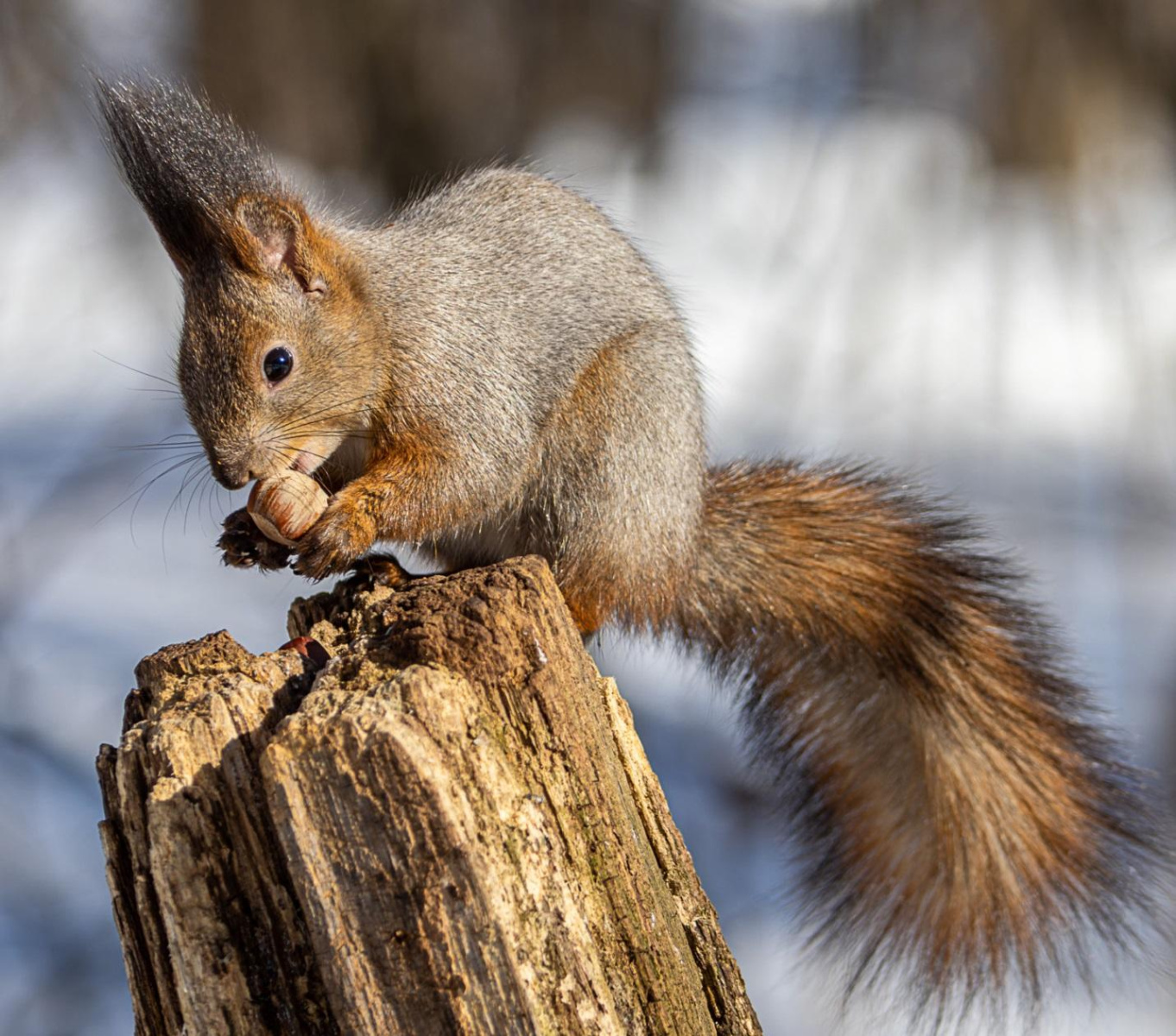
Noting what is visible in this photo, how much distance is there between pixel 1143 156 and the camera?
164 inches

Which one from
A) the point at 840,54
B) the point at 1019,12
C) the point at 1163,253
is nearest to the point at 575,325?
the point at 840,54

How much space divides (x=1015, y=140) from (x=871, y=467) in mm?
2268

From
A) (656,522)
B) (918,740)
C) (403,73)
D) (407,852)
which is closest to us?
(407,852)

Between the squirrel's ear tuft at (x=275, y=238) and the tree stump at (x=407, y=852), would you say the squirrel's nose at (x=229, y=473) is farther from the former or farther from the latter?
the tree stump at (x=407, y=852)

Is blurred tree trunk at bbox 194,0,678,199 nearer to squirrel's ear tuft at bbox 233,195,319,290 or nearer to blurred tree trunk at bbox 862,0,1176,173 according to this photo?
blurred tree trunk at bbox 862,0,1176,173

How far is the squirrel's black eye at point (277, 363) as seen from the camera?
5.56ft

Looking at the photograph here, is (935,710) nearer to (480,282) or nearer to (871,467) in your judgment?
(871,467)

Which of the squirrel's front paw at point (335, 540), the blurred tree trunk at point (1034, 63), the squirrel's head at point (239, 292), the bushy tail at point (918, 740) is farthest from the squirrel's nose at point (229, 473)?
the blurred tree trunk at point (1034, 63)

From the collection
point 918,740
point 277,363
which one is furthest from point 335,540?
point 918,740

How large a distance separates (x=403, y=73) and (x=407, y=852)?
2836mm

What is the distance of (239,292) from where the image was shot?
1698mm

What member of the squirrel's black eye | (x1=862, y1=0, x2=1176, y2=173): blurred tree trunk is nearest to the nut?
the squirrel's black eye

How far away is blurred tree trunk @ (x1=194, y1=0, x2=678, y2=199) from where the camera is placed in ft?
11.0

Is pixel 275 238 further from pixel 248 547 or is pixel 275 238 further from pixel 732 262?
pixel 732 262
